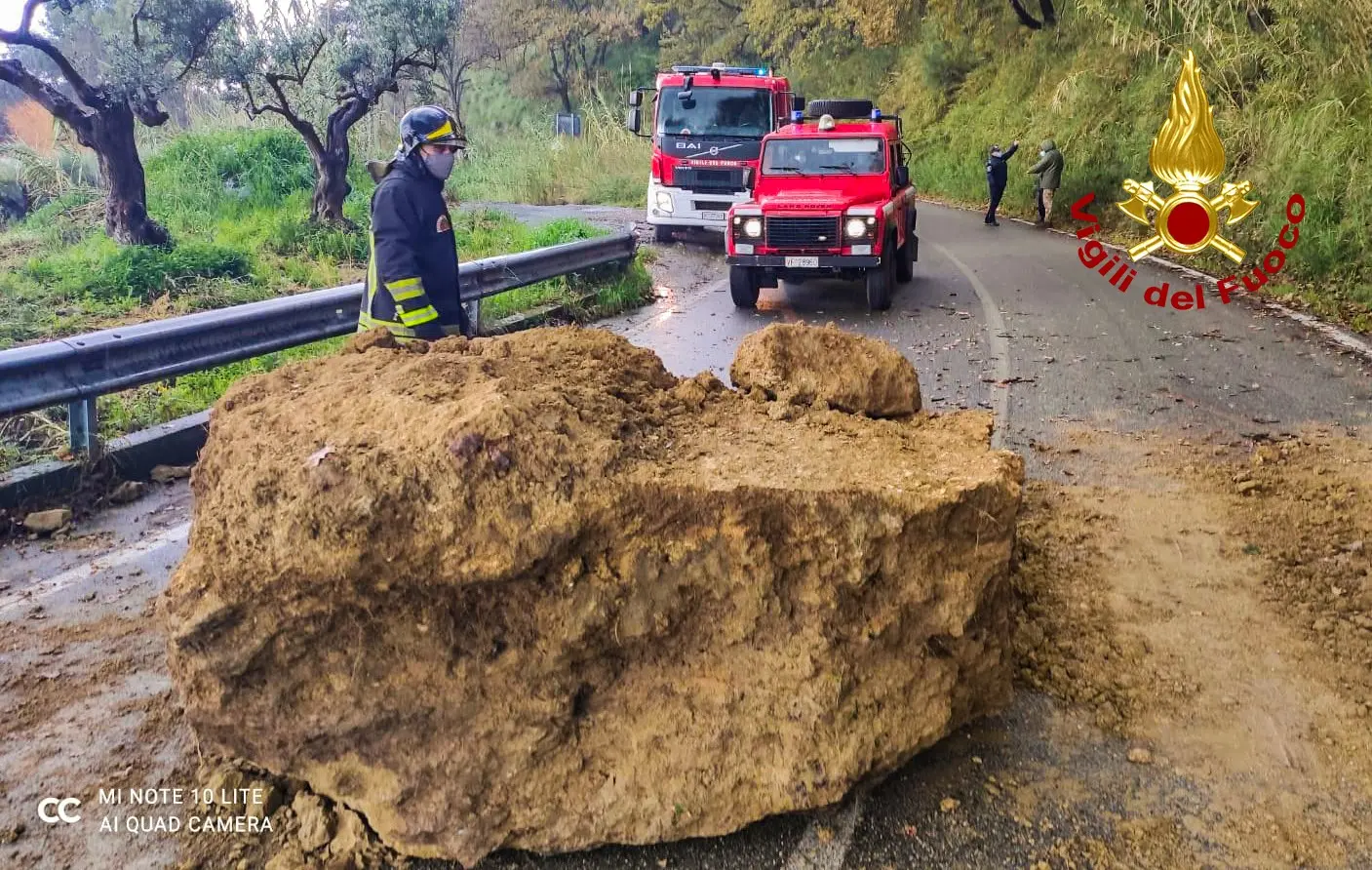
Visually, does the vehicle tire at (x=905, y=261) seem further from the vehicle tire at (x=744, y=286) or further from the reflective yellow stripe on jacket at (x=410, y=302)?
the reflective yellow stripe on jacket at (x=410, y=302)

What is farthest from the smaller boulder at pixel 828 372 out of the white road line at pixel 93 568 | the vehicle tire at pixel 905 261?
the vehicle tire at pixel 905 261

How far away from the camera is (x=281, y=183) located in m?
19.0

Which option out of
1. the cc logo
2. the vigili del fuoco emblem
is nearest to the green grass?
the cc logo

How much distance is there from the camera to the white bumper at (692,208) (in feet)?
56.6

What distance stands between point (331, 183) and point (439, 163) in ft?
40.5

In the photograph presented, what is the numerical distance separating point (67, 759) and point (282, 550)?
4.07 ft

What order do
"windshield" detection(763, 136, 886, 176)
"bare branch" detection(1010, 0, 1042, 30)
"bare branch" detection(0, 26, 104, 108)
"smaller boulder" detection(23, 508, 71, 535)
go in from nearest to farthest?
"smaller boulder" detection(23, 508, 71, 535), "bare branch" detection(0, 26, 104, 108), "windshield" detection(763, 136, 886, 176), "bare branch" detection(1010, 0, 1042, 30)

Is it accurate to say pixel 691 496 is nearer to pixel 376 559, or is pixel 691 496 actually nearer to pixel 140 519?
pixel 376 559

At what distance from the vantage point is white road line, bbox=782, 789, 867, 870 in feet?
8.75

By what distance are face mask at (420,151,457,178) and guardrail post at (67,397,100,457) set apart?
2.23 m

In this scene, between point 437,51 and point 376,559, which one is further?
point 437,51

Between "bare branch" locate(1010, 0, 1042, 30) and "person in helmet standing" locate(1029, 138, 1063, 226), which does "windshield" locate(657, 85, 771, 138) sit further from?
"bare branch" locate(1010, 0, 1042, 30)

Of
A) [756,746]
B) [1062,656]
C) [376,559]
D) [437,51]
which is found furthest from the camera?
[437,51]

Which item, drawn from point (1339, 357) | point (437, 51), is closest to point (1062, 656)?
point (1339, 357)
